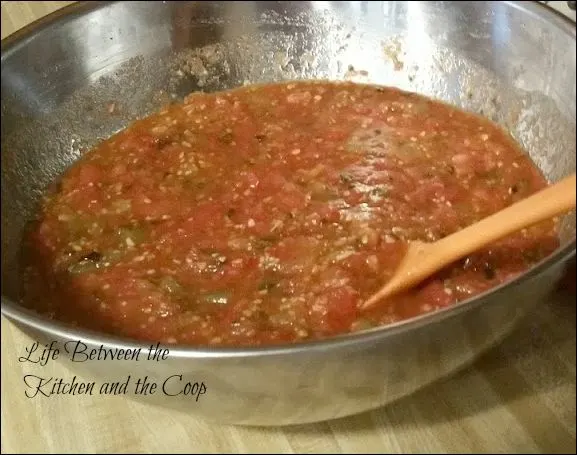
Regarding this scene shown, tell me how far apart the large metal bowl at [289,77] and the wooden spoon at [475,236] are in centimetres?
9

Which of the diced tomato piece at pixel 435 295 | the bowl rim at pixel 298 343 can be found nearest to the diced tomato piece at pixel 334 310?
the diced tomato piece at pixel 435 295

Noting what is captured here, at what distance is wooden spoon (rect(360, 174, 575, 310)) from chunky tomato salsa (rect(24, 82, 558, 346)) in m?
0.06

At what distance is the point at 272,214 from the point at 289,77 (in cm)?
64

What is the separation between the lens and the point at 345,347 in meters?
0.99

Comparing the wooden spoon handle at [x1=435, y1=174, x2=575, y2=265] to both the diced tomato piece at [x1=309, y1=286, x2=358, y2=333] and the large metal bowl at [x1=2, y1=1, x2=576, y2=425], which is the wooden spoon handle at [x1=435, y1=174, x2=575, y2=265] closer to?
the large metal bowl at [x1=2, y1=1, x2=576, y2=425]

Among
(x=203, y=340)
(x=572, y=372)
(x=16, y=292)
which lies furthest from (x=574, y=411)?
(x=16, y=292)

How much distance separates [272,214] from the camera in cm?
163

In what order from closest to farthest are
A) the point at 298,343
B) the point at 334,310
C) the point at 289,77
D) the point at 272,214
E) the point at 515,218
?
1. the point at 298,343
2. the point at 515,218
3. the point at 334,310
4. the point at 272,214
5. the point at 289,77

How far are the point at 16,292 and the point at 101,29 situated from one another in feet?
2.54

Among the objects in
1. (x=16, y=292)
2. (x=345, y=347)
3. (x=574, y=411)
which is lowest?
(x=574, y=411)

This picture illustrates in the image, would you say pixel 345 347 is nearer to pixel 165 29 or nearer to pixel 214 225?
pixel 214 225

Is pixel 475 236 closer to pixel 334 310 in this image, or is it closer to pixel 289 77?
pixel 334 310

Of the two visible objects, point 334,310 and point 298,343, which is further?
point 334,310

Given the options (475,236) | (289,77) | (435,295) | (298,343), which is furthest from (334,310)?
(289,77)
